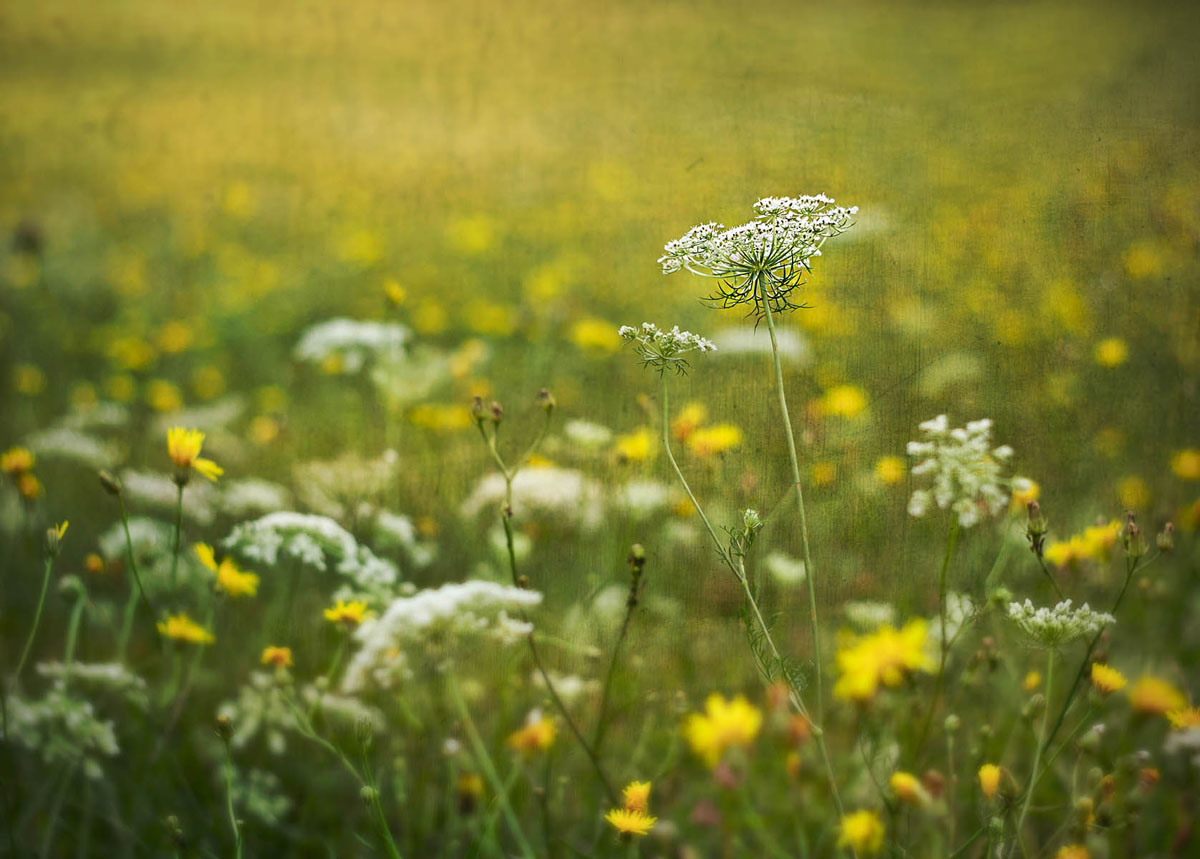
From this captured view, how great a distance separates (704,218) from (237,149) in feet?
4.83

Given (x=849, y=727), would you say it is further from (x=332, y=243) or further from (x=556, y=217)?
(x=332, y=243)

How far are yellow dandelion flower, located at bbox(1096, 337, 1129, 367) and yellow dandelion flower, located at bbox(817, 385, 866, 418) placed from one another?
0.31 m

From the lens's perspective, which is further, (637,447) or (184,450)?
(637,447)

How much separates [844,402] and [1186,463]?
0.58m

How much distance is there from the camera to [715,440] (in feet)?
3.28

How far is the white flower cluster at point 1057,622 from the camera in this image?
74cm

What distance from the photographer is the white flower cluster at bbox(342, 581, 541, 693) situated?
2.70 feet

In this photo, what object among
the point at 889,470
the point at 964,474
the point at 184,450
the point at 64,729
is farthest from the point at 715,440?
the point at 64,729

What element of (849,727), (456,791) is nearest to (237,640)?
(456,791)

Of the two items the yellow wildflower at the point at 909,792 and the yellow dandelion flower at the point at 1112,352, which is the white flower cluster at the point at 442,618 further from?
the yellow dandelion flower at the point at 1112,352

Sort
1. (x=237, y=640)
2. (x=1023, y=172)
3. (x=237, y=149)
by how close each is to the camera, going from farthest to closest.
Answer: (x=237, y=149) → (x=237, y=640) → (x=1023, y=172)

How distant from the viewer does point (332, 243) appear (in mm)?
2488

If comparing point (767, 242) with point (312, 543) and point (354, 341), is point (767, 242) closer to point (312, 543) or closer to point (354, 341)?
point (312, 543)

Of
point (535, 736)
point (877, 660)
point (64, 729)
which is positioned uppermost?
point (877, 660)
